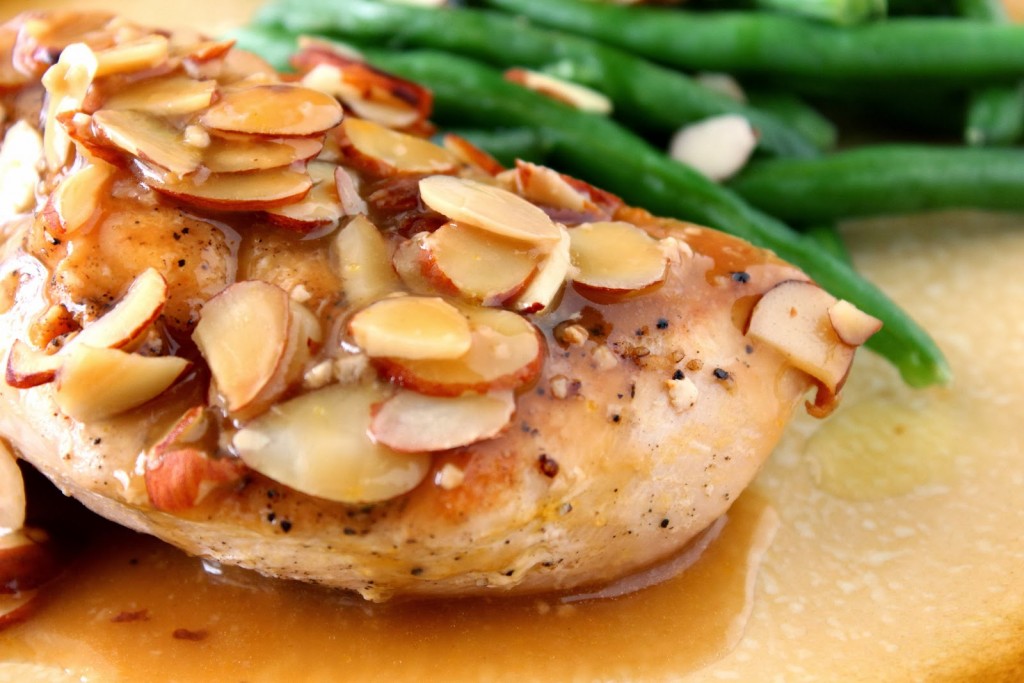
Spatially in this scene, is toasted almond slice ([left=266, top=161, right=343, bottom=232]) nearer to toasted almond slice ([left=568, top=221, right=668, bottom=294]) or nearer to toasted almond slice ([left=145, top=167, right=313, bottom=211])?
toasted almond slice ([left=145, top=167, right=313, bottom=211])

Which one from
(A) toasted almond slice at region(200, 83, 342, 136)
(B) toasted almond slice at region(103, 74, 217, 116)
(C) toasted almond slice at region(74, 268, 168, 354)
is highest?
(B) toasted almond slice at region(103, 74, 217, 116)

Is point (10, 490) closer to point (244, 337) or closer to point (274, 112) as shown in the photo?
point (244, 337)

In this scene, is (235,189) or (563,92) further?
(563,92)

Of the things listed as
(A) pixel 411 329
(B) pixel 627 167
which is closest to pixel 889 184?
(B) pixel 627 167

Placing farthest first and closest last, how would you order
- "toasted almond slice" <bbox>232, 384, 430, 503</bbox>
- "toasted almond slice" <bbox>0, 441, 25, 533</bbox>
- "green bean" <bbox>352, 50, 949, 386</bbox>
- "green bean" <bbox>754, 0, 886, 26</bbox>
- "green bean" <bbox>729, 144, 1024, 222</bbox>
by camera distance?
"green bean" <bbox>754, 0, 886, 26</bbox> → "green bean" <bbox>729, 144, 1024, 222</bbox> → "green bean" <bbox>352, 50, 949, 386</bbox> → "toasted almond slice" <bbox>0, 441, 25, 533</bbox> → "toasted almond slice" <bbox>232, 384, 430, 503</bbox>

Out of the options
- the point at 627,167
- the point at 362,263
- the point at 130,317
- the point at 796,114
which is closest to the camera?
the point at 130,317

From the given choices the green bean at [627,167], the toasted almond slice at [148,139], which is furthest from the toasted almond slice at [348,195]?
the green bean at [627,167]

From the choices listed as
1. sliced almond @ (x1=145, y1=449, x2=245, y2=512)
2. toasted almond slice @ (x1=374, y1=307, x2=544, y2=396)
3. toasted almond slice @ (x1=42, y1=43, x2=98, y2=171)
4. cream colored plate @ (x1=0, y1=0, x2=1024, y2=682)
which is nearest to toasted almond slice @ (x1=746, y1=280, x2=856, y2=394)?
cream colored plate @ (x1=0, y1=0, x2=1024, y2=682)

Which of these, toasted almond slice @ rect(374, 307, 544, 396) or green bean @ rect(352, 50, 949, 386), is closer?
toasted almond slice @ rect(374, 307, 544, 396)
